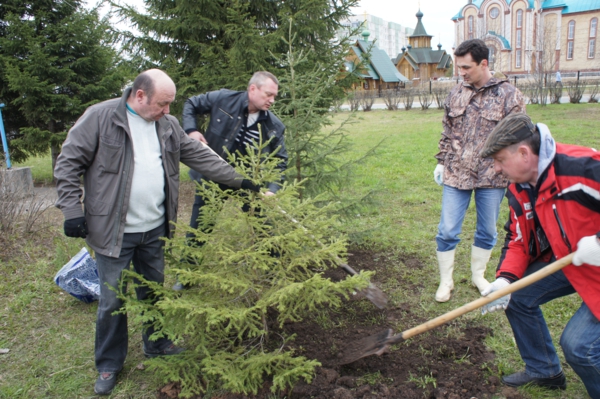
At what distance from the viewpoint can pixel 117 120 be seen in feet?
9.03

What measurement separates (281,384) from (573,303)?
2700mm

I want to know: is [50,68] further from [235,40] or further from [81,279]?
[81,279]

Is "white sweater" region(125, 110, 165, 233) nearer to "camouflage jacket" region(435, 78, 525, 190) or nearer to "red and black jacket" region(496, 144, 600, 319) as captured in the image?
"red and black jacket" region(496, 144, 600, 319)

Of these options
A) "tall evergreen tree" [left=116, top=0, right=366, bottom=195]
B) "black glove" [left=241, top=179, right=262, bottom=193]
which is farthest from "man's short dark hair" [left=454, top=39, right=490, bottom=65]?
"tall evergreen tree" [left=116, top=0, right=366, bottom=195]

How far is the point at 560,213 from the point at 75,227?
8.69 feet

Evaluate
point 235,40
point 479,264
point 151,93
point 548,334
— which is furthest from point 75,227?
point 235,40

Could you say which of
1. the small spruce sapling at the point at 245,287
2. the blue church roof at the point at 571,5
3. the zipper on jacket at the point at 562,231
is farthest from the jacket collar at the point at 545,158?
the blue church roof at the point at 571,5

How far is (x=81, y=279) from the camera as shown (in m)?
4.10

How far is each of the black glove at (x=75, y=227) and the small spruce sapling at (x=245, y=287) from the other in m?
0.43

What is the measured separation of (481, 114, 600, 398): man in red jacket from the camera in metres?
2.20

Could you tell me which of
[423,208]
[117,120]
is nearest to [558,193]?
[117,120]

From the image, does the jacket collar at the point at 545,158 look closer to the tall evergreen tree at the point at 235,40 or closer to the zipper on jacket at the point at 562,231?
the zipper on jacket at the point at 562,231

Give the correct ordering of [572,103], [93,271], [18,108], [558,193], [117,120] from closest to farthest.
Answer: [558,193], [117,120], [93,271], [18,108], [572,103]

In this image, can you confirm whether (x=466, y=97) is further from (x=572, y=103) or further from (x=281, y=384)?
(x=572, y=103)
